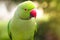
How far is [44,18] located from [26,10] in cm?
23

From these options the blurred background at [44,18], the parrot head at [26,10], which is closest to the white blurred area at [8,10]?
the blurred background at [44,18]

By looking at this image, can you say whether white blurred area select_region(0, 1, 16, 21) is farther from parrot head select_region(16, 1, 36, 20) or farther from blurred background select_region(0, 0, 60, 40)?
parrot head select_region(16, 1, 36, 20)

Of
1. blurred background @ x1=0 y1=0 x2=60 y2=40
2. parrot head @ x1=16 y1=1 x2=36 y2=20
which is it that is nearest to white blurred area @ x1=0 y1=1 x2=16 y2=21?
blurred background @ x1=0 y1=0 x2=60 y2=40

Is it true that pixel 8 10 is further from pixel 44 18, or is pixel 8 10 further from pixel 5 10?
pixel 44 18

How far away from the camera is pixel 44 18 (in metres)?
0.76

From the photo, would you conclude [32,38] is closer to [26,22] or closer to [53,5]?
[26,22]

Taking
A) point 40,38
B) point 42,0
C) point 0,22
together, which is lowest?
point 40,38

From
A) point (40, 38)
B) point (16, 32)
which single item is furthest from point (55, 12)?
point (16, 32)

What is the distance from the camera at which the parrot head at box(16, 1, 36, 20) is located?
536mm

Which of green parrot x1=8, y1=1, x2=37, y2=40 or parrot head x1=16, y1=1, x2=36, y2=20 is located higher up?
parrot head x1=16, y1=1, x2=36, y2=20

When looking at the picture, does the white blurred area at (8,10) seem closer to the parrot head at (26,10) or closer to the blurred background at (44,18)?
the blurred background at (44,18)

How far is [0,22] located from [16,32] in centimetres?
14

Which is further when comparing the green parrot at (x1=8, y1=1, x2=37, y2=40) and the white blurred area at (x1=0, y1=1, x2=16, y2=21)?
the white blurred area at (x1=0, y1=1, x2=16, y2=21)

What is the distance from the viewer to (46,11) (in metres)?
0.76
